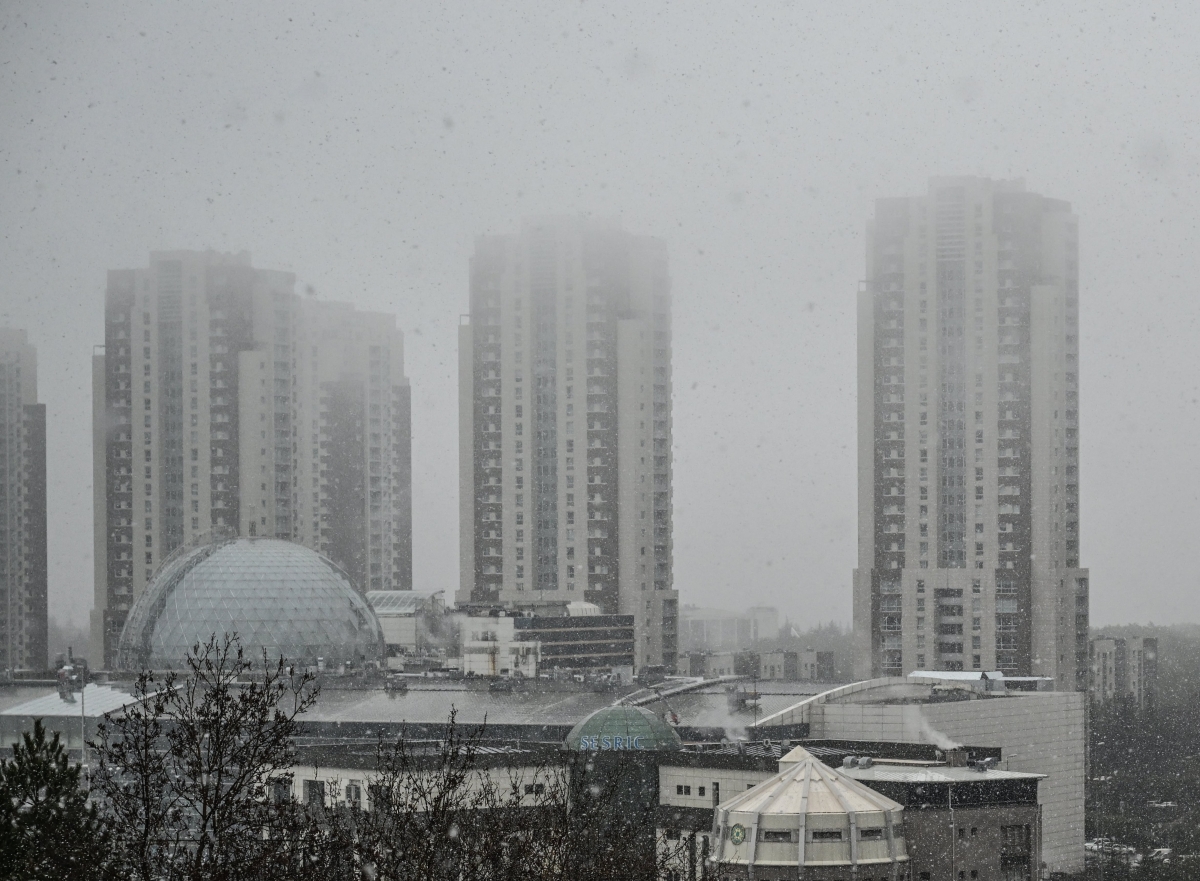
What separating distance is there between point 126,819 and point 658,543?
35815mm

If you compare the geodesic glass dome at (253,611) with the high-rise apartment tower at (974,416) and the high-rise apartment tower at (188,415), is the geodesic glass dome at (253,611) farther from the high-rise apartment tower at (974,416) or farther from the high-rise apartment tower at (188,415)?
the high-rise apartment tower at (974,416)

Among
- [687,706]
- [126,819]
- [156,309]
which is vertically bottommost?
[687,706]

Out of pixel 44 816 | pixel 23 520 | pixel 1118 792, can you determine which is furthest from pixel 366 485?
pixel 44 816

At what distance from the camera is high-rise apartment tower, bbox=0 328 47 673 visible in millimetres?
47500

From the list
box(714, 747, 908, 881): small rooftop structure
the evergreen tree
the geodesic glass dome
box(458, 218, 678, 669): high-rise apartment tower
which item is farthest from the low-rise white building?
the evergreen tree

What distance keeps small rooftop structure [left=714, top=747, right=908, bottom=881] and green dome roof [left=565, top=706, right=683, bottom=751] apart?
7.80ft

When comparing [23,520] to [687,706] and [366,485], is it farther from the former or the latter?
[687,706]

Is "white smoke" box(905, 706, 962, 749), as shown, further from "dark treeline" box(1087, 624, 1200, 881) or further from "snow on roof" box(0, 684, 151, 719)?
"snow on roof" box(0, 684, 151, 719)

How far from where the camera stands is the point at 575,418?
145 ft

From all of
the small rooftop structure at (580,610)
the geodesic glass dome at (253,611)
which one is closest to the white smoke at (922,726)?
the geodesic glass dome at (253,611)

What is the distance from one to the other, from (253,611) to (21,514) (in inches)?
578

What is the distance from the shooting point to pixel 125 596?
45.9 meters

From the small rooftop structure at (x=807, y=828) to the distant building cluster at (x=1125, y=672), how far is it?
26690 mm

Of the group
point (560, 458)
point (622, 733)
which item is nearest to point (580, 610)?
point (560, 458)
